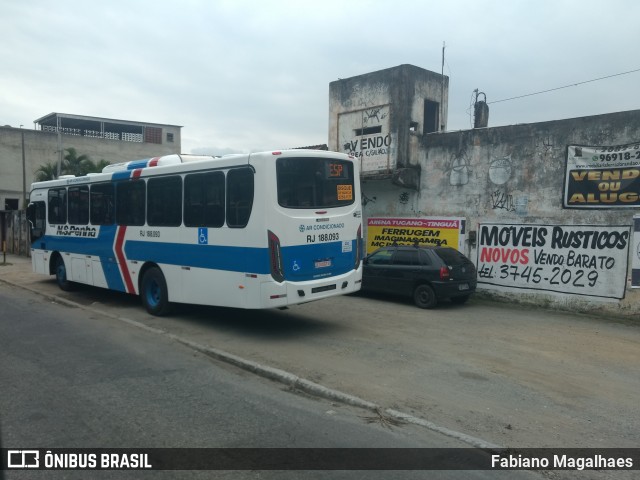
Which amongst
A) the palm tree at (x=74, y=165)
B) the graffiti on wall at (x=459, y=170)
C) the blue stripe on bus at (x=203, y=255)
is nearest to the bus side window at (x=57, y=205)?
the blue stripe on bus at (x=203, y=255)

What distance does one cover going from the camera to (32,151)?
42406 mm

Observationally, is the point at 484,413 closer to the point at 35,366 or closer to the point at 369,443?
the point at 369,443

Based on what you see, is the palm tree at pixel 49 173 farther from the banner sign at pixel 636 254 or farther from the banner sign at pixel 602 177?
the banner sign at pixel 636 254

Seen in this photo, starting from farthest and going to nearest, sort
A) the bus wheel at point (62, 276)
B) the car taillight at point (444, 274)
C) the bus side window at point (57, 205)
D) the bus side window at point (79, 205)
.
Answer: the bus wheel at point (62, 276) → the bus side window at point (57, 205) → the bus side window at point (79, 205) → the car taillight at point (444, 274)

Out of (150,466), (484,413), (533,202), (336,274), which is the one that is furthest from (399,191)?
(150,466)

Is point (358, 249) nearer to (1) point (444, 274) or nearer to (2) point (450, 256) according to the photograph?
(1) point (444, 274)

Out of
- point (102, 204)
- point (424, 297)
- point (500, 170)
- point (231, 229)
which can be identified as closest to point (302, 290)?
point (231, 229)

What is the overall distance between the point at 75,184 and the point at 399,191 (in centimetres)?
942

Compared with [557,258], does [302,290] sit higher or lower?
lower

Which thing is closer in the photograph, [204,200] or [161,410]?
[161,410]

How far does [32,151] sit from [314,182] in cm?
4178

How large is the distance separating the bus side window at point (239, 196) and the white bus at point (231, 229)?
2 centimetres

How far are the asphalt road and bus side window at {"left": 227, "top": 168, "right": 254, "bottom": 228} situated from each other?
2270 millimetres

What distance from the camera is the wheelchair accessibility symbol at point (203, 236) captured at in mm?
9156
